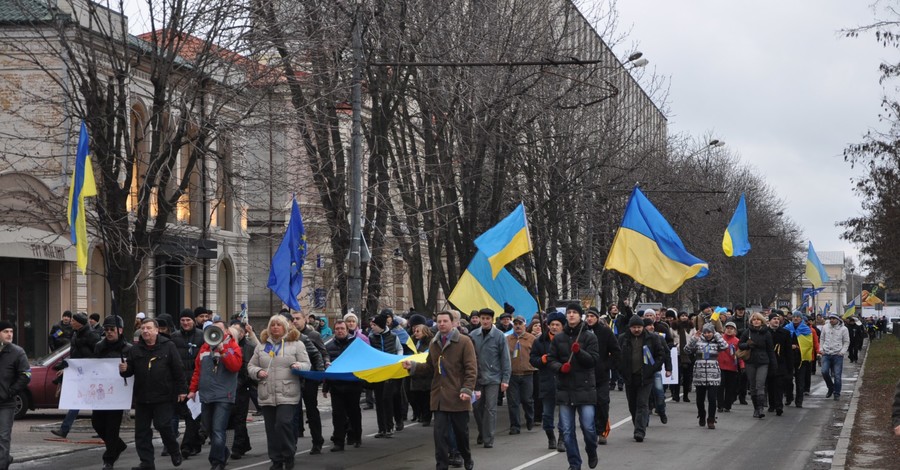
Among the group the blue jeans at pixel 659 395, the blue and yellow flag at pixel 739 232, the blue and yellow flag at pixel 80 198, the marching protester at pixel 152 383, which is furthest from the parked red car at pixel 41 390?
the blue and yellow flag at pixel 739 232

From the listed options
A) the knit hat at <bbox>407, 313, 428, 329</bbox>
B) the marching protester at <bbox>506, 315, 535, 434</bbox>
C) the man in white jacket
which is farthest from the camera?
the man in white jacket

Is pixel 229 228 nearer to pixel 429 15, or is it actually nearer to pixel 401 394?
pixel 429 15

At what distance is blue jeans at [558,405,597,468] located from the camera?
43.2 ft

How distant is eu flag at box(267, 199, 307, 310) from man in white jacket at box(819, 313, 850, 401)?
1143cm

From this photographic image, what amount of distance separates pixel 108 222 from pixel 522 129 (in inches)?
535

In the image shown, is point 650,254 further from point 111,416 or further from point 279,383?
point 111,416

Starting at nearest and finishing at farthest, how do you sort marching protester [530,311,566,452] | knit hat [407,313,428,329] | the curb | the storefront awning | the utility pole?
1. the curb
2. marching protester [530,311,566,452]
3. knit hat [407,313,428,329]
4. the utility pole
5. the storefront awning

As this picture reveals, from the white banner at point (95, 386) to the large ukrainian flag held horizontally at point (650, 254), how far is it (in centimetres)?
841

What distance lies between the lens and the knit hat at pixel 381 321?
58.2 feet

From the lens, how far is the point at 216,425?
44.7ft

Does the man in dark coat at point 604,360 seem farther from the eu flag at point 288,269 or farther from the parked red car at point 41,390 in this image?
the parked red car at point 41,390

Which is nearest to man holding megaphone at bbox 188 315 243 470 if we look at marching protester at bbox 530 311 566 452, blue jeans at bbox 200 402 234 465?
blue jeans at bbox 200 402 234 465

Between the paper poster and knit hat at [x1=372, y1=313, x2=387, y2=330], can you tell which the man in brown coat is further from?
the paper poster

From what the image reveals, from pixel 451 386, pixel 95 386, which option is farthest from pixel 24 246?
pixel 451 386
